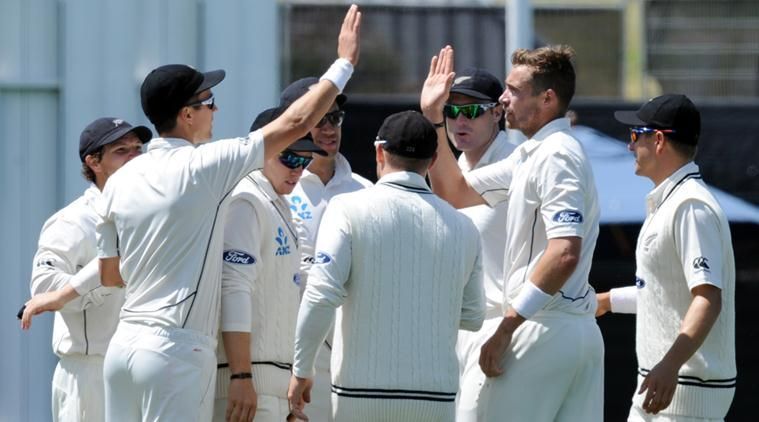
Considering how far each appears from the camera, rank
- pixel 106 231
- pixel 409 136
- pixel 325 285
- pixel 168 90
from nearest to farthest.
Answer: pixel 325 285, pixel 409 136, pixel 168 90, pixel 106 231

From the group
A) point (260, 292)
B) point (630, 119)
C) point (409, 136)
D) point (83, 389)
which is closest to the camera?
point (409, 136)

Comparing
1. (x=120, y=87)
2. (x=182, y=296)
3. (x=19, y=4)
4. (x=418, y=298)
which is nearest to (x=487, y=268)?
(x=418, y=298)

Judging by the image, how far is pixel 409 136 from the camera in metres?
4.31

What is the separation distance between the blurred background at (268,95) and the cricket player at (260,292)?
2393 mm

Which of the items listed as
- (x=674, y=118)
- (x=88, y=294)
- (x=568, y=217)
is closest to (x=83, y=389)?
(x=88, y=294)

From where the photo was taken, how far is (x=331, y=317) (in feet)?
13.9

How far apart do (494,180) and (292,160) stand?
738mm

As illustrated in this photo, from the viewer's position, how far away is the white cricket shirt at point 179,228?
426 centimetres

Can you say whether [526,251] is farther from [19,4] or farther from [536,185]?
[19,4]

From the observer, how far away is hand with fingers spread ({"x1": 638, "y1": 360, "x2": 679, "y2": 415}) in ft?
14.7

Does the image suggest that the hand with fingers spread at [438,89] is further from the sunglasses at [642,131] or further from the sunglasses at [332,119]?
the sunglasses at [642,131]

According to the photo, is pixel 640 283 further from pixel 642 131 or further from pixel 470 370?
pixel 470 370

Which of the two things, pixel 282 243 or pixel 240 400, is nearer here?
pixel 240 400

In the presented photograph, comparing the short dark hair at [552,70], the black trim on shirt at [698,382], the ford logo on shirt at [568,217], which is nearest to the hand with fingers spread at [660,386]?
the black trim on shirt at [698,382]
